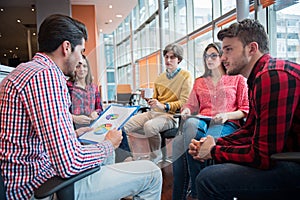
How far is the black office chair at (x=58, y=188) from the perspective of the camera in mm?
843

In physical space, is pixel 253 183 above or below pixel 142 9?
below

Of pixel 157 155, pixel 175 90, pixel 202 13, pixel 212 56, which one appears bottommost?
pixel 157 155

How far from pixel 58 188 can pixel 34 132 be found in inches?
8.4

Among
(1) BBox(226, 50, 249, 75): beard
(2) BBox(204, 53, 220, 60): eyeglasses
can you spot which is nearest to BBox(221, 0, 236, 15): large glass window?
(2) BBox(204, 53, 220, 60): eyeglasses

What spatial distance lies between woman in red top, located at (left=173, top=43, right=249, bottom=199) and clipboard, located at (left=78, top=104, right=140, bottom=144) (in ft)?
1.96

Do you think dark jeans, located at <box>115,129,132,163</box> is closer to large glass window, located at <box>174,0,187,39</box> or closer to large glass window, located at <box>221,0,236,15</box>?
large glass window, located at <box>221,0,236,15</box>

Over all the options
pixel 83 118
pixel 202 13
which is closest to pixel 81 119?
pixel 83 118

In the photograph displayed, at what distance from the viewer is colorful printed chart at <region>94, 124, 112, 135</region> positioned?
1338 millimetres

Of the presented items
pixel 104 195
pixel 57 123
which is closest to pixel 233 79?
pixel 104 195

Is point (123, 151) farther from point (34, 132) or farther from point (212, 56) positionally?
point (212, 56)

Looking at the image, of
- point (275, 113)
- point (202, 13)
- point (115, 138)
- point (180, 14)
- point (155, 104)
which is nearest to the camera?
point (275, 113)

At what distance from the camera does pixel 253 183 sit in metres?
1.04

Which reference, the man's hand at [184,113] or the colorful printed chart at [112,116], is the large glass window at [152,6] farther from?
the colorful printed chart at [112,116]

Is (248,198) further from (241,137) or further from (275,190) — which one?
(241,137)
